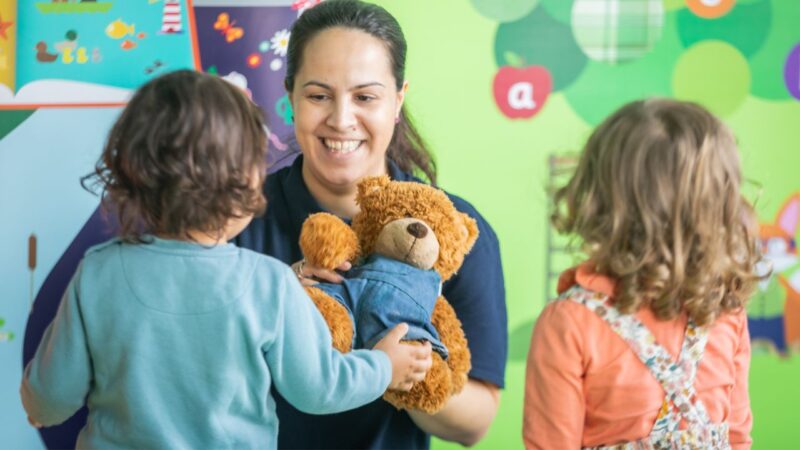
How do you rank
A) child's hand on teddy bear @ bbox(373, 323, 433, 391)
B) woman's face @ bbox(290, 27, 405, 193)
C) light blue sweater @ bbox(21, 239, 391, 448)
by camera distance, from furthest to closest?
woman's face @ bbox(290, 27, 405, 193)
child's hand on teddy bear @ bbox(373, 323, 433, 391)
light blue sweater @ bbox(21, 239, 391, 448)

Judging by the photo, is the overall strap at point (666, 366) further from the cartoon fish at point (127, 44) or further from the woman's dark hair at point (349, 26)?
the cartoon fish at point (127, 44)

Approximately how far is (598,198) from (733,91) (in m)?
1.12

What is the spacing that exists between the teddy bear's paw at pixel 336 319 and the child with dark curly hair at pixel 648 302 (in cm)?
26

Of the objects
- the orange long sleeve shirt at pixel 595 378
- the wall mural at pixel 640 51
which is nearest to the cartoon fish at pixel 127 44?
the wall mural at pixel 640 51

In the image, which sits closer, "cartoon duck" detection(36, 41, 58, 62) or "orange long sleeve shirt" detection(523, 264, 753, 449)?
"orange long sleeve shirt" detection(523, 264, 753, 449)

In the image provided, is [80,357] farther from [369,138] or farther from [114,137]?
[369,138]

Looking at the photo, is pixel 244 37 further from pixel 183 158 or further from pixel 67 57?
pixel 183 158

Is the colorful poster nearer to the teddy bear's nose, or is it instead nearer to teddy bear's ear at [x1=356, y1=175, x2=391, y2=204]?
teddy bear's ear at [x1=356, y1=175, x2=391, y2=204]

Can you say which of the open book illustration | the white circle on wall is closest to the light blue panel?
the open book illustration

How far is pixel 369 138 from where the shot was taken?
62.0 inches

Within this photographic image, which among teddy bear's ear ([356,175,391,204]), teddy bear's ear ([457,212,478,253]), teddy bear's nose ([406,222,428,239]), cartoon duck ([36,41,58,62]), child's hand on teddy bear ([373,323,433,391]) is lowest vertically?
child's hand on teddy bear ([373,323,433,391])

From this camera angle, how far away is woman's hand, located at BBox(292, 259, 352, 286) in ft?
4.39

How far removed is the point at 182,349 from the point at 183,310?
0.16 feet

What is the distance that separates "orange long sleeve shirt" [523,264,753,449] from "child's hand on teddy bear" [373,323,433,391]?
0.15 meters
